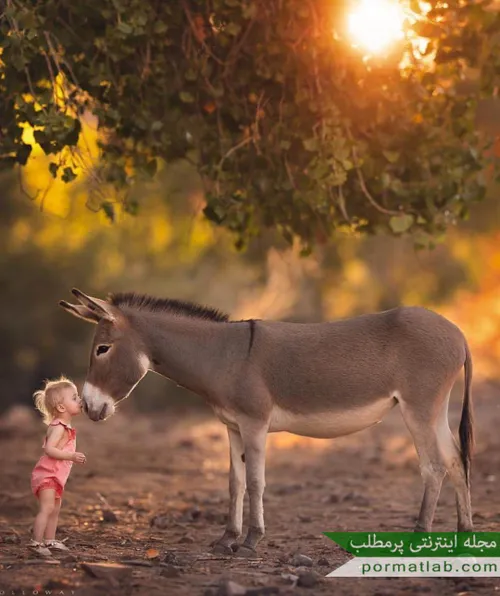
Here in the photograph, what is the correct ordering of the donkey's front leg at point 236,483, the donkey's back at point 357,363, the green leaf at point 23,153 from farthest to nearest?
the green leaf at point 23,153, the donkey's front leg at point 236,483, the donkey's back at point 357,363

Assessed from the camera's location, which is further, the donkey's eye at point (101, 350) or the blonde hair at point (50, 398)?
the donkey's eye at point (101, 350)

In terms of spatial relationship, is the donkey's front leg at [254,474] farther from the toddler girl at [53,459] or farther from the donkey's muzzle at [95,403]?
→ the toddler girl at [53,459]

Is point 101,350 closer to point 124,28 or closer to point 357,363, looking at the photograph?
point 357,363

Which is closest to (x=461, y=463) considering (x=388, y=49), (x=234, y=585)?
(x=234, y=585)

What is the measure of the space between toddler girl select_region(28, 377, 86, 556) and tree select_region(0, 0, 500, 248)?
1.99 m

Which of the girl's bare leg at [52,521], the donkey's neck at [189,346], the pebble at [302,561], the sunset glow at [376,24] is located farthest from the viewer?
the sunset glow at [376,24]

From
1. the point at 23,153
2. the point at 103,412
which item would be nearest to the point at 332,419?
the point at 103,412

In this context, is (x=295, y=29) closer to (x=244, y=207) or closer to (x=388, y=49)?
(x=388, y=49)

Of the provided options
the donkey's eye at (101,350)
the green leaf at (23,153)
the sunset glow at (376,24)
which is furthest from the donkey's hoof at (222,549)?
the sunset glow at (376,24)

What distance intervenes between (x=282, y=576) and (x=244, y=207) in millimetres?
4083

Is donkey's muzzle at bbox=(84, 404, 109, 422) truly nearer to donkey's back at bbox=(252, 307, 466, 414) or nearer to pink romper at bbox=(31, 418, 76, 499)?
pink romper at bbox=(31, 418, 76, 499)

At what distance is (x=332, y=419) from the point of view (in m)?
7.78

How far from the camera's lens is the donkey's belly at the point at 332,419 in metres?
7.77

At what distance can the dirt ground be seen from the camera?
6.46 metres
